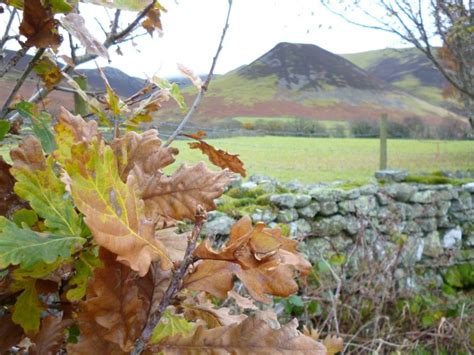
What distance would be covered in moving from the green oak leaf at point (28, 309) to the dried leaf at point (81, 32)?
23 centimetres

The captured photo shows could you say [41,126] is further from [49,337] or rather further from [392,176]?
[392,176]

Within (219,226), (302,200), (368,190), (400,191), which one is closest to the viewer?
(219,226)

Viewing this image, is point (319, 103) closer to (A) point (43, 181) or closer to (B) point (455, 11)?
(B) point (455, 11)

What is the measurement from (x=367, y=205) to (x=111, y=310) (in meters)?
3.89

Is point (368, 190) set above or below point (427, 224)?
above

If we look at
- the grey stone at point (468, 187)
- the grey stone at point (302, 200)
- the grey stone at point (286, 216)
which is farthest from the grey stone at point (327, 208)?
the grey stone at point (468, 187)

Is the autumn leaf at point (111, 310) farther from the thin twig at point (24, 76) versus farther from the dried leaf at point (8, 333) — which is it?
the thin twig at point (24, 76)

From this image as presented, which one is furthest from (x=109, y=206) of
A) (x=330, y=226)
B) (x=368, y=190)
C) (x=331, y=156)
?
(x=331, y=156)

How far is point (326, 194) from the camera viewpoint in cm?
378

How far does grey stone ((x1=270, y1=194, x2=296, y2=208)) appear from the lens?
138 inches

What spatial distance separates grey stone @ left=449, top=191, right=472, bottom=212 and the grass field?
0.86 metres

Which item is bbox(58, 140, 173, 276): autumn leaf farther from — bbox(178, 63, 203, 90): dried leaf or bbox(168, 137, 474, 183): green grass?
bbox(168, 137, 474, 183): green grass

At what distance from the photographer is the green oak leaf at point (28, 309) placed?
15.3 inches

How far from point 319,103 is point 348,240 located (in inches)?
197
